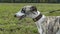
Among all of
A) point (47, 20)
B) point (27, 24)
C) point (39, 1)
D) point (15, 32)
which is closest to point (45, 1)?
point (39, 1)

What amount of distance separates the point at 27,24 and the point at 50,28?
285cm

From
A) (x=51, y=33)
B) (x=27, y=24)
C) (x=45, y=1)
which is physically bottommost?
(x=45, y=1)

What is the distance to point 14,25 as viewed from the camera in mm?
8336

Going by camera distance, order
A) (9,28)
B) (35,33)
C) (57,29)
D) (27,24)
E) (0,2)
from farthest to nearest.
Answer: (0,2) < (27,24) < (9,28) < (35,33) < (57,29)

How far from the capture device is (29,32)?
23.9ft

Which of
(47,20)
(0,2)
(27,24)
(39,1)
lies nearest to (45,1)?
(39,1)

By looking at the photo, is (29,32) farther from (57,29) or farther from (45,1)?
(45,1)

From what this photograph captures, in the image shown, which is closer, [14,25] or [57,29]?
[57,29]

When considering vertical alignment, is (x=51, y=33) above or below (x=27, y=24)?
above

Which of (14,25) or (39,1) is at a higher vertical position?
(14,25)

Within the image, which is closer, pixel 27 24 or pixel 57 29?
pixel 57 29

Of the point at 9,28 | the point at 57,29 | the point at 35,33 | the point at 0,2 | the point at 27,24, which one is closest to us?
the point at 57,29

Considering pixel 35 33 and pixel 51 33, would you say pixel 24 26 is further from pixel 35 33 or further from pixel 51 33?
pixel 51 33

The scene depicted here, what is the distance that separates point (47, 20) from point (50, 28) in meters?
0.22
